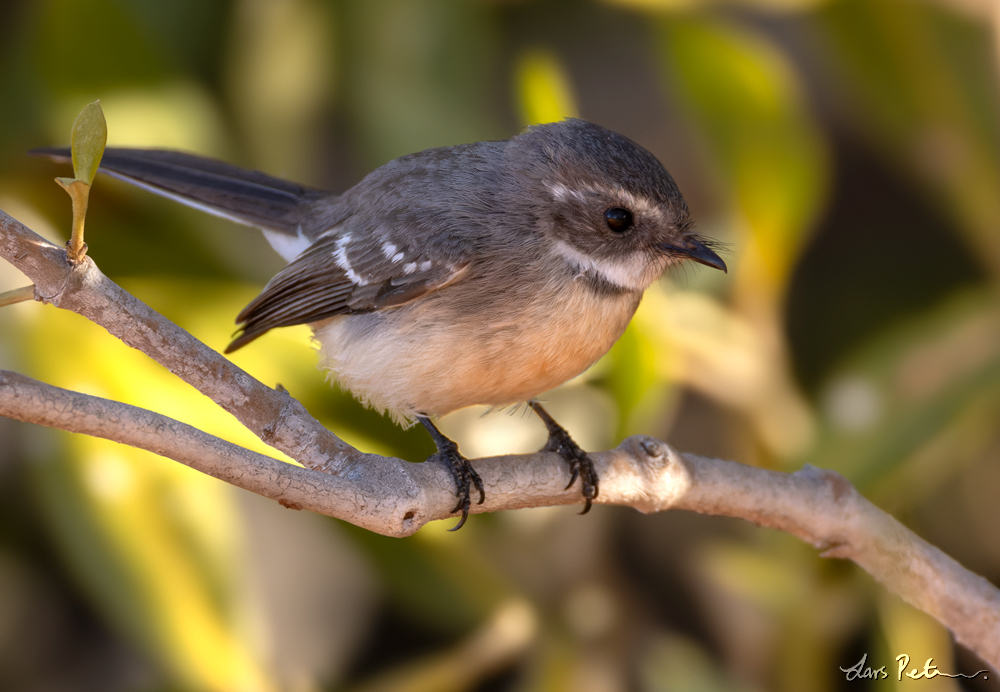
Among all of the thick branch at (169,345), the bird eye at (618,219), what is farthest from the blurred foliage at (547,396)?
the thick branch at (169,345)

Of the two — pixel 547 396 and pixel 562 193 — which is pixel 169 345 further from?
pixel 547 396

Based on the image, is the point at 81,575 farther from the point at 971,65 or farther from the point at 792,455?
the point at 971,65

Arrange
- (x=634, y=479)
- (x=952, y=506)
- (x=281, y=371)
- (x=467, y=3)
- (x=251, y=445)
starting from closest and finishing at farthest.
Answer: (x=634, y=479)
(x=251, y=445)
(x=281, y=371)
(x=952, y=506)
(x=467, y=3)

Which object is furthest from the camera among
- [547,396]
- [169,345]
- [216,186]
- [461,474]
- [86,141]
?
[547,396]

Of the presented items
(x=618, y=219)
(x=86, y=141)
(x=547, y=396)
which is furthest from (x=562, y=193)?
(x=86, y=141)

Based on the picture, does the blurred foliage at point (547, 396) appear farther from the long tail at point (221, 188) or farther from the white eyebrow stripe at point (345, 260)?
the white eyebrow stripe at point (345, 260)

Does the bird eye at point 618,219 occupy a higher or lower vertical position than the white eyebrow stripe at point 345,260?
lower

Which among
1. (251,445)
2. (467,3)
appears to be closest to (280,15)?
(467,3)

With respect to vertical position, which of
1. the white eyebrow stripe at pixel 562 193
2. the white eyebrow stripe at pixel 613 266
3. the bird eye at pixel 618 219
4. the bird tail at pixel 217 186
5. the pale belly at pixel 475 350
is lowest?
the pale belly at pixel 475 350
